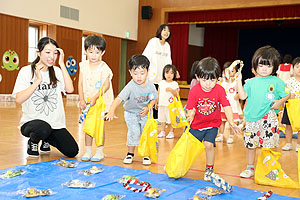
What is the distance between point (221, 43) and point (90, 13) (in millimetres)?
7650

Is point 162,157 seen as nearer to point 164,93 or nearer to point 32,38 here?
point 164,93

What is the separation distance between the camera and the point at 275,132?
3.07m

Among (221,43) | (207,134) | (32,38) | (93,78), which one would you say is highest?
(221,43)

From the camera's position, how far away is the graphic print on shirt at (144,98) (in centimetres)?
339

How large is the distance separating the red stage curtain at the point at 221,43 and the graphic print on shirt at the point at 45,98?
14.5 m

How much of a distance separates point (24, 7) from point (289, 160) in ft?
29.1

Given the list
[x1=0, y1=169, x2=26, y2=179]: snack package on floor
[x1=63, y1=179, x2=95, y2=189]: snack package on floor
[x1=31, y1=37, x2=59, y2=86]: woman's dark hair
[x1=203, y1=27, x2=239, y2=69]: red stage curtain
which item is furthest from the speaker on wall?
[x1=63, y1=179, x2=95, y2=189]: snack package on floor

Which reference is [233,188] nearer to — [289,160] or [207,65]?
[207,65]

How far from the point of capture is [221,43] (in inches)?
705

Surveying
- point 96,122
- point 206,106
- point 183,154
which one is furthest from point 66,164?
point 206,106

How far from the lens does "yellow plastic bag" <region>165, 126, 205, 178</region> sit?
274cm

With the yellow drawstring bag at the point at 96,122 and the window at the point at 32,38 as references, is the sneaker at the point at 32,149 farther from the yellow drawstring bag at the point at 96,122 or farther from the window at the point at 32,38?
the window at the point at 32,38

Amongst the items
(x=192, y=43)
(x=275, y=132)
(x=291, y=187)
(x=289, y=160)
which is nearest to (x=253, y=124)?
(x=275, y=132)

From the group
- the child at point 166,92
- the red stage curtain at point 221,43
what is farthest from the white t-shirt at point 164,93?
the red stage curtain at point 221,43
